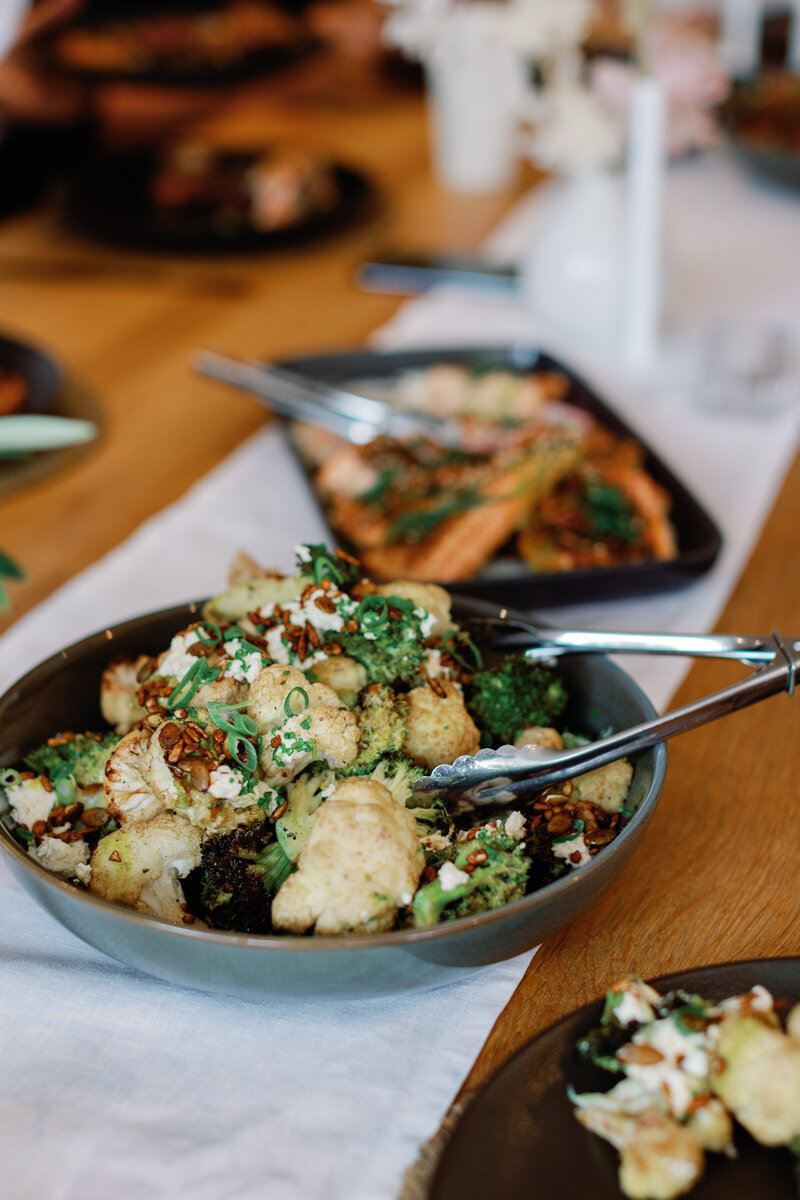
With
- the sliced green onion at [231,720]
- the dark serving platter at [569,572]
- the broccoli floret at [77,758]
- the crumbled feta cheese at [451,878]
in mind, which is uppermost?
the sliced green onion at [231,720]

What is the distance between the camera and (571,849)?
944 millimetres

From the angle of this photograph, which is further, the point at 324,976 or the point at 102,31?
the point at 102,31

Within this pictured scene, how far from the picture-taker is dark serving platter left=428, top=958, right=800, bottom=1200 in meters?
0.74

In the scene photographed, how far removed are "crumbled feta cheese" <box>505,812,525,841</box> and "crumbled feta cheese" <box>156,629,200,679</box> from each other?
32 cm

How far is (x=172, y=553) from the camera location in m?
1.69

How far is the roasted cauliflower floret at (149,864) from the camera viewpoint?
89 centimetres

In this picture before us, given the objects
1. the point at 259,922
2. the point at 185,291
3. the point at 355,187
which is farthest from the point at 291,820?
the point at 355,187

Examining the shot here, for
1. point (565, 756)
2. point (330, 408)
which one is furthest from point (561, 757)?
point (330, 408)

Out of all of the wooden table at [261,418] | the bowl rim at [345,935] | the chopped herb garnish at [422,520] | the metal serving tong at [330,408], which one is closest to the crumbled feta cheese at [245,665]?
the bowl rim at [345,935]

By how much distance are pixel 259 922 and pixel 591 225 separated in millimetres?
1821

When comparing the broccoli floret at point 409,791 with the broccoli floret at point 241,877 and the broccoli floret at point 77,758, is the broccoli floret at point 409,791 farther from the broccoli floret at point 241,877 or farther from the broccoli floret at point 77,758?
the broccoli floret at point 77,758

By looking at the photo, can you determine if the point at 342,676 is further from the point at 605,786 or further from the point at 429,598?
the point at 605,786

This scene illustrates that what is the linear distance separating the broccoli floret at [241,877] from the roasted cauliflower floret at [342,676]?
0.52 feet

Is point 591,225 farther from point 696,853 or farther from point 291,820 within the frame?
point 291,820
